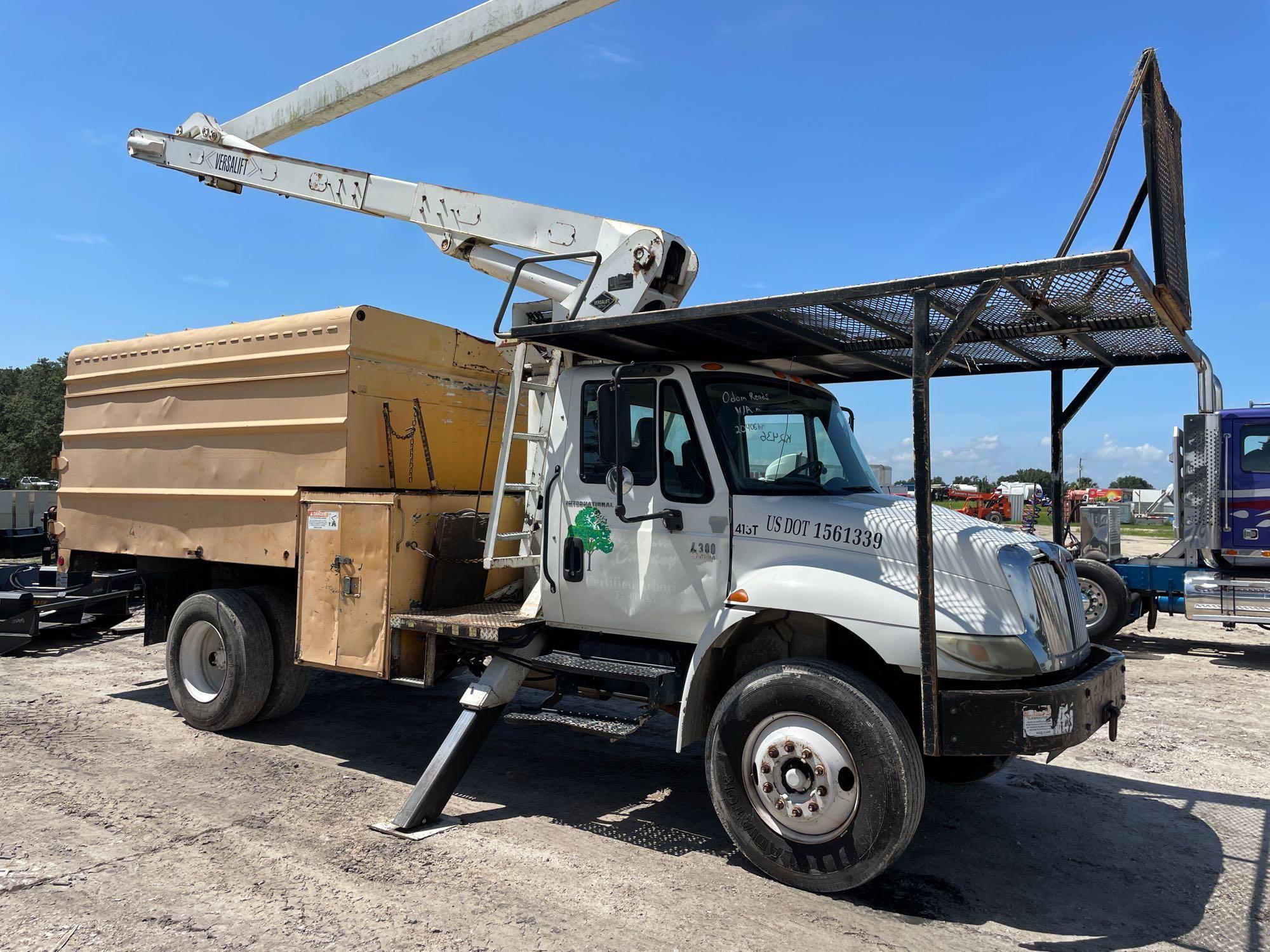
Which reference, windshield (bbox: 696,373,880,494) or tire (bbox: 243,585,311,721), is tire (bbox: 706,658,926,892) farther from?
tire (bbox: 243,585,311,721)

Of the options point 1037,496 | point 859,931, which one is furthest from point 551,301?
point 1037,496

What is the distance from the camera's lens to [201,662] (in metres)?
7.17

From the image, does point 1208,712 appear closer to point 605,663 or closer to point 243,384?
point 605,663

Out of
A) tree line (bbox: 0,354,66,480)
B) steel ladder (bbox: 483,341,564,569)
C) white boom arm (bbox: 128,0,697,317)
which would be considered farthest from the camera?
tree line (bbox: 0,354,66,480)

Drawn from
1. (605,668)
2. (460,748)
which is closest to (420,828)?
(460,748)

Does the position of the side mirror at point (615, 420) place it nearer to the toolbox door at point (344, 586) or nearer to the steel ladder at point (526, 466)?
the steel ladder at point (526, 466)

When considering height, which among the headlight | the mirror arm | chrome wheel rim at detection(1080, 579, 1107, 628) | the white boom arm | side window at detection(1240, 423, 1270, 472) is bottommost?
chrome wheel rim at detection(1080, 579, 1107, 628)

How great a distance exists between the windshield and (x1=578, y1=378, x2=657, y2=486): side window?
0.34 m

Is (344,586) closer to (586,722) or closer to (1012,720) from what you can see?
(586,722)

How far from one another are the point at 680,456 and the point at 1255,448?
31.2ft

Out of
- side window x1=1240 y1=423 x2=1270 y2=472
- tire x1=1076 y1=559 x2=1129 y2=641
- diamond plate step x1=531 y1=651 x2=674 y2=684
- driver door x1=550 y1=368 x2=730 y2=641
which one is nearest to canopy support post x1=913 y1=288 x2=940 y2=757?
driver door x1=550 y1=368 x2=730 y2=641

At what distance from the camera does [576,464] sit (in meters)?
5.39

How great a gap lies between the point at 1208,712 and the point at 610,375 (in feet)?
22.1

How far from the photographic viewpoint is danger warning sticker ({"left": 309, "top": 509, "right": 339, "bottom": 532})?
6176 mm
